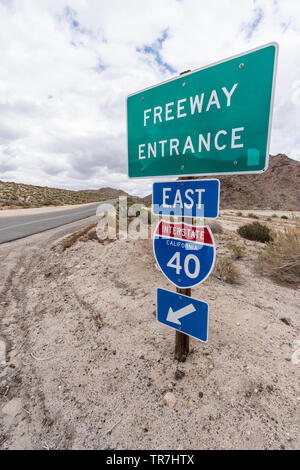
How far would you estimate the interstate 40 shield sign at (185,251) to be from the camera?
173 centimetres

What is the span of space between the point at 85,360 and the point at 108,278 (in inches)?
80.0

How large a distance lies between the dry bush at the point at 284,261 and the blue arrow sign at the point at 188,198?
4074mm

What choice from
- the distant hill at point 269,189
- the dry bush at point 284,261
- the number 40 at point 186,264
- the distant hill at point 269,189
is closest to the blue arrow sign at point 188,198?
the number 40 at point 186,264

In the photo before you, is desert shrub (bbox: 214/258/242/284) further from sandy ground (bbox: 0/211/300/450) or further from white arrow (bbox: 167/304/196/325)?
white arrow (bbox: 167/304/196/325)

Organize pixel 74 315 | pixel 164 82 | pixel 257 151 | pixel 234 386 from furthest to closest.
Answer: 1. pixel 74 315
2. pixel 234 386
3. pixel 164 82
4. pixel 257 151

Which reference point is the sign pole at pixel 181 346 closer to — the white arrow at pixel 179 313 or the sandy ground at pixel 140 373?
the sandy ground at pixel 140 373

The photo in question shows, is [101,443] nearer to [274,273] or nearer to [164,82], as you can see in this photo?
[164,82]

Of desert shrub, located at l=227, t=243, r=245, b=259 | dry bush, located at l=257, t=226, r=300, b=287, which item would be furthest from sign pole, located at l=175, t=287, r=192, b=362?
desert shrub, located at l=227, t=243, r=245, b=259

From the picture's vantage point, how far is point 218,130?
154 cm

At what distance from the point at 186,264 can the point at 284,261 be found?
417cm

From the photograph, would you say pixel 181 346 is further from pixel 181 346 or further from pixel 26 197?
pixel 26 197

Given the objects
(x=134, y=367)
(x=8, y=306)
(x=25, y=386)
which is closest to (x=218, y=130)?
(x=134, y=367)

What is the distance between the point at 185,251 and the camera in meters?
1.88

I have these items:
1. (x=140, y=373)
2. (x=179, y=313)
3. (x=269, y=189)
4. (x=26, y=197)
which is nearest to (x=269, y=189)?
(x=269, y=189)
